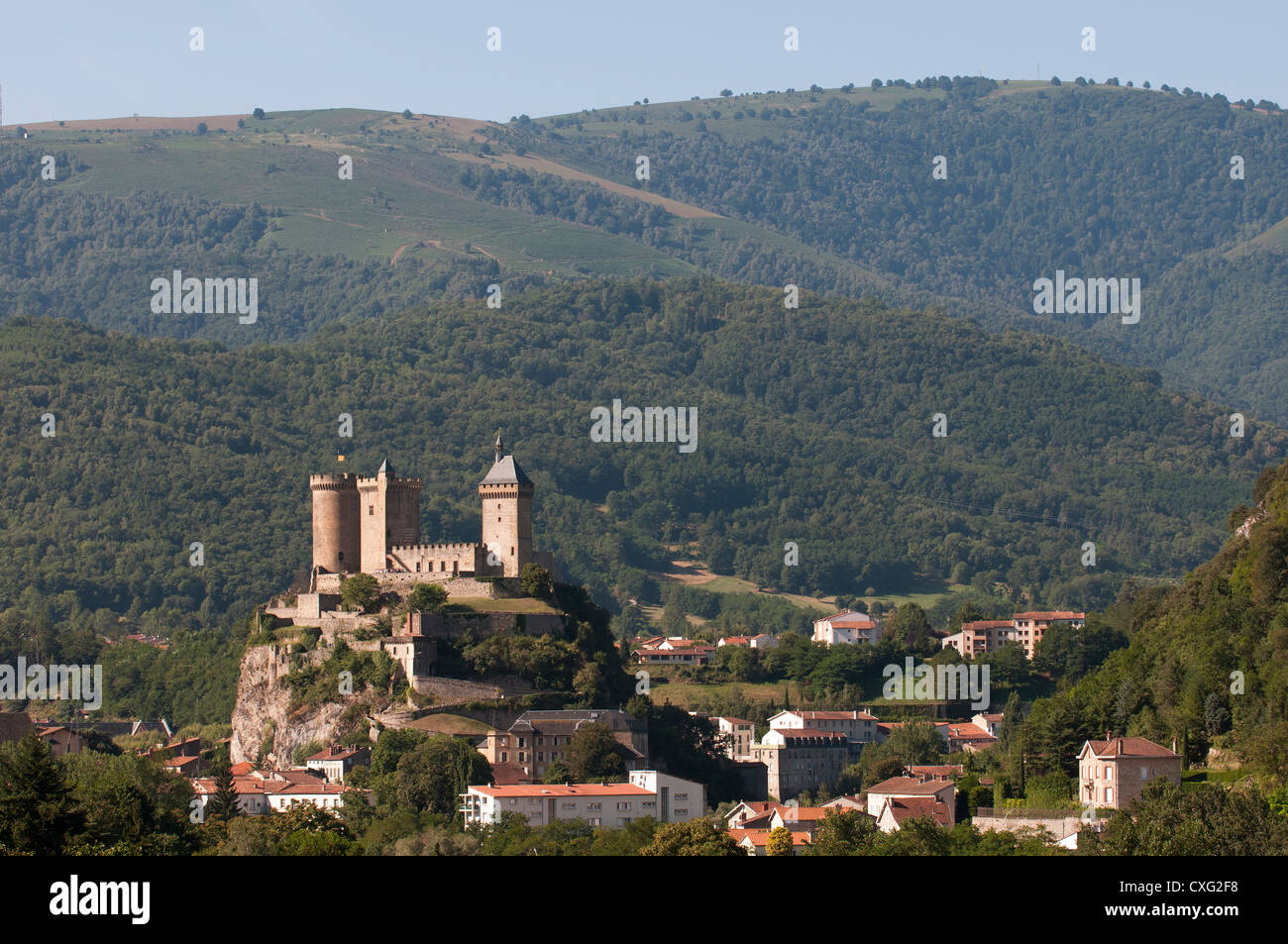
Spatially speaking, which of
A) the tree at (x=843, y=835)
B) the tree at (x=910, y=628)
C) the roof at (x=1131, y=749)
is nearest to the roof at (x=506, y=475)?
the tree at (x=843, y=835)

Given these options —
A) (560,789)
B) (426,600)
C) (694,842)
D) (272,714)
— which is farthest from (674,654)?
(694,842)

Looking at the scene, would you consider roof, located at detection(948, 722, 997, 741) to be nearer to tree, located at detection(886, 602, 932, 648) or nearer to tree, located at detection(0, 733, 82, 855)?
tree, located at detection(886, 602, 932, 648)

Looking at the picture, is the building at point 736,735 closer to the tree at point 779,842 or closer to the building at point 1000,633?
the building at point 1000,633

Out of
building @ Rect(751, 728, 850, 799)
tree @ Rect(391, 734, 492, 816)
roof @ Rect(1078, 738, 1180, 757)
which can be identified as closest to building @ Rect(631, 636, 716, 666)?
building @ Rect(751, 728, 850, 799)

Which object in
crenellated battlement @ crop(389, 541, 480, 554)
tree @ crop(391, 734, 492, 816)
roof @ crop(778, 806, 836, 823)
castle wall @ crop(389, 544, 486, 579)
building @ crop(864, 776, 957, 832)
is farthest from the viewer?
crenellated battlement @ crop(389, 541, 480, 554)
